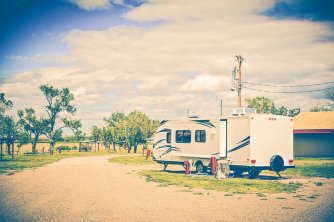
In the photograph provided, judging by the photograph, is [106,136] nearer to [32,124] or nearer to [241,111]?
[32,124]

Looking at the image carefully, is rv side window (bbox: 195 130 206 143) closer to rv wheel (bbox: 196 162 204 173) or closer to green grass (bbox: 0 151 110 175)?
rv wheel (bbox: 196 162 204 173)

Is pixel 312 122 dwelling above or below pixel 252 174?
above

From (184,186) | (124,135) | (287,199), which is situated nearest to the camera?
(287,199)

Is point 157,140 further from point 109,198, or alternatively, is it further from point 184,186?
point 109,198

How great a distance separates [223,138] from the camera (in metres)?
19.3

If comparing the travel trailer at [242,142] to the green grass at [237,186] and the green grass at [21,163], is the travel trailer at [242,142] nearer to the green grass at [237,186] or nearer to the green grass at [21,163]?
the green grass at [237,186]

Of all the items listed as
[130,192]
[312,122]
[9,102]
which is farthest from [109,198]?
[9,102]

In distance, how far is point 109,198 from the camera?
39.2 feet

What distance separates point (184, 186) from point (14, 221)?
7962 millimetres

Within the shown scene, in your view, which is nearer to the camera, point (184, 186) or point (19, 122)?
point (184, 186)

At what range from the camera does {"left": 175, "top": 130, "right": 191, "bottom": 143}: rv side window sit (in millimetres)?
21092

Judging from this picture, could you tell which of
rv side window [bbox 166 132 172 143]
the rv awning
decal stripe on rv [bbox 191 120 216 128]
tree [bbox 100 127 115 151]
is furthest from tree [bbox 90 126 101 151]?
decal stripe on rv [bbox 191 120 216 128]

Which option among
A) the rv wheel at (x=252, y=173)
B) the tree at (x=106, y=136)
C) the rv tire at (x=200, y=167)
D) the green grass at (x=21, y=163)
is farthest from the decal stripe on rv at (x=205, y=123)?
the tree at (x=106, y=136)

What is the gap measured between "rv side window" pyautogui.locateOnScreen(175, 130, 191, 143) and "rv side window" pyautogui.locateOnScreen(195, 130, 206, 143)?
625mm
